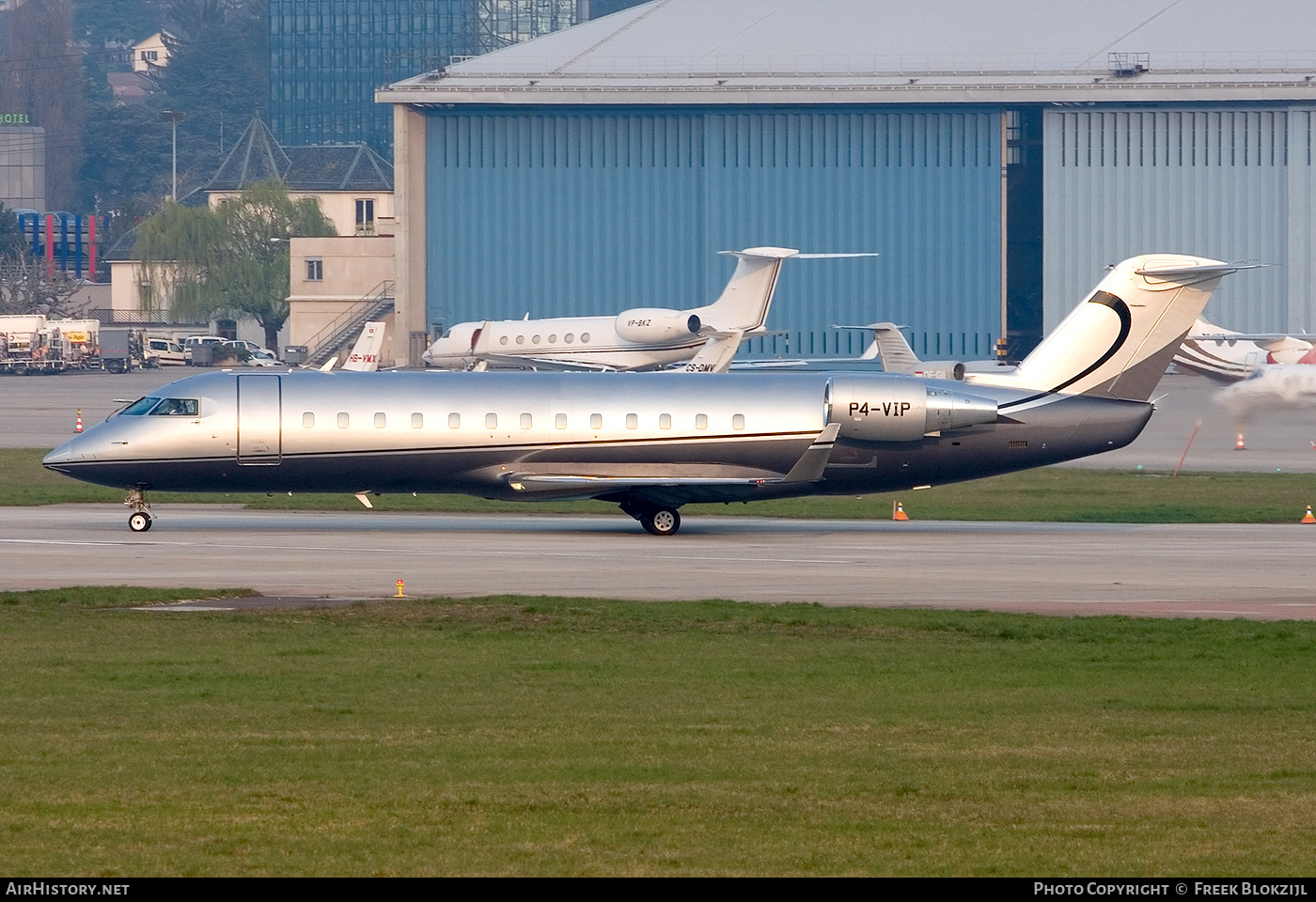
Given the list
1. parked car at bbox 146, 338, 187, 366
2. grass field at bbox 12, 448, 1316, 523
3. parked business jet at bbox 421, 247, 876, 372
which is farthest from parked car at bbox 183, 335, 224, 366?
grass field at bbox 12, 448, 1316, 523

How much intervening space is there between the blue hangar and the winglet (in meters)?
59.8

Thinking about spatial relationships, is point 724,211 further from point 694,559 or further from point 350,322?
point 694,559

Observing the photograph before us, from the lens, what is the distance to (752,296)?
7212cm

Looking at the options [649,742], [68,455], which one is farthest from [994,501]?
[649,742]

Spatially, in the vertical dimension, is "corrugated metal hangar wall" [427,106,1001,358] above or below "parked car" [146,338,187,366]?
above

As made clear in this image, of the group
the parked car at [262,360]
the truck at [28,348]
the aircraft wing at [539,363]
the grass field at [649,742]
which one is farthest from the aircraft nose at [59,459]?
the parked car at [262,360]

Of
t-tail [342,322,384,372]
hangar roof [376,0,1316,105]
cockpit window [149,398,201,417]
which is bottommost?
cockpit window [149,398,201,417]

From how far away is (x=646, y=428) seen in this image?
32.7 meters

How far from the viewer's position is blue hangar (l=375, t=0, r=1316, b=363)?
89.9 metres

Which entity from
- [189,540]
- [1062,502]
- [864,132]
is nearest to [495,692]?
[189,540]

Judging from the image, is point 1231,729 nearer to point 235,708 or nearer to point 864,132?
point 235,708

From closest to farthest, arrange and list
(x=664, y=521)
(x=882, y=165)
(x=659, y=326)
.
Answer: (x=664, y=521)
(x=659, y=326)
(x=882, y=165)

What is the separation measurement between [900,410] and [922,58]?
62988 millimetres

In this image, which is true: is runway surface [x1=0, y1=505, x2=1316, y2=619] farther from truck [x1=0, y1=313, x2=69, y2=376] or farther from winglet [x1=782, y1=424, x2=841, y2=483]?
truck [x1=0, y1=313, x2=69, y2=376]
